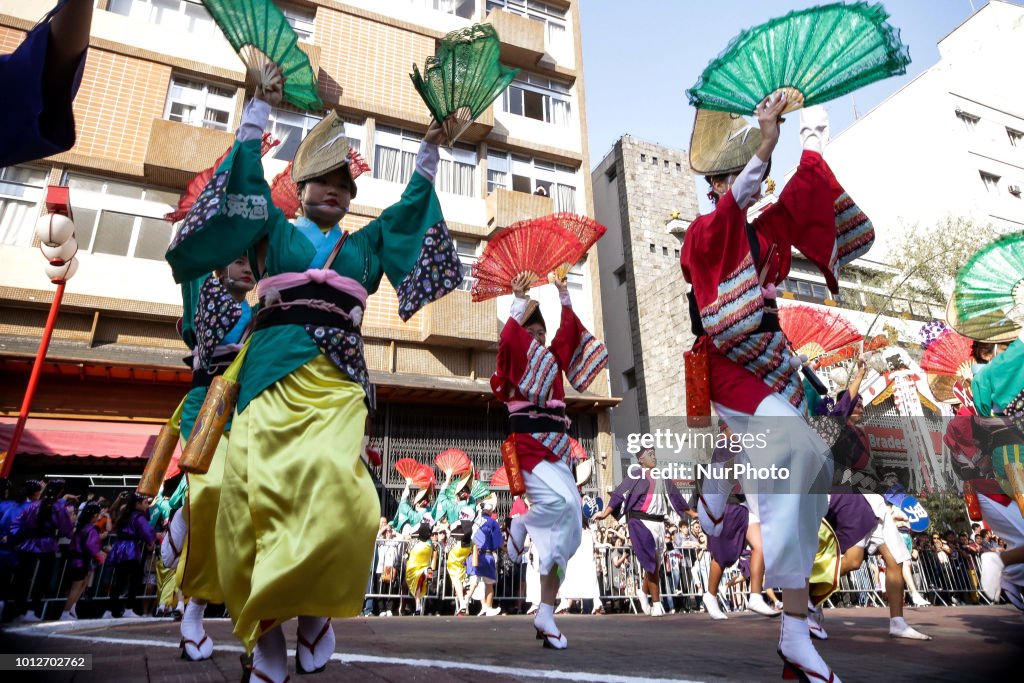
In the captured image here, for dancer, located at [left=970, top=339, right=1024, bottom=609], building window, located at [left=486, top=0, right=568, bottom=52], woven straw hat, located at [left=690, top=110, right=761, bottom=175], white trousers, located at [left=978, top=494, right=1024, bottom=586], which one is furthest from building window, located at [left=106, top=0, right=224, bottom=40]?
white trousers, located at [left=978, top=494, right=1024, bottom=586]

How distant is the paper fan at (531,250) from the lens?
19.5 ft

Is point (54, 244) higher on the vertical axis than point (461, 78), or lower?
higher

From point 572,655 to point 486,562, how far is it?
272 inches

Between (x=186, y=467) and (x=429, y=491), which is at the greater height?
(x=429, y=491)

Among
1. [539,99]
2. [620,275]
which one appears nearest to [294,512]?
[539,99]

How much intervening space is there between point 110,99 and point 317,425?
1572 cm

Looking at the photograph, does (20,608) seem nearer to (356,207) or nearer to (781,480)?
(781,480)

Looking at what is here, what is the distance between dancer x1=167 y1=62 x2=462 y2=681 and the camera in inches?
88.5

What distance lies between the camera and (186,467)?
8.07 ft

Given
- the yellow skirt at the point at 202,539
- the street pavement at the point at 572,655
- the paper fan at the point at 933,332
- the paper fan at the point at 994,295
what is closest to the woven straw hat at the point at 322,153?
the yellow skirt at the point at 202,539

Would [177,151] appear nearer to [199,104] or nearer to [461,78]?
[199,104]

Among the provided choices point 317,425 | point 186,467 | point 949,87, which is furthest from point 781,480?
point 949,87

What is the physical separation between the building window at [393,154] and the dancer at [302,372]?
45.7 ft

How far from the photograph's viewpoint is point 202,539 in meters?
3.27
